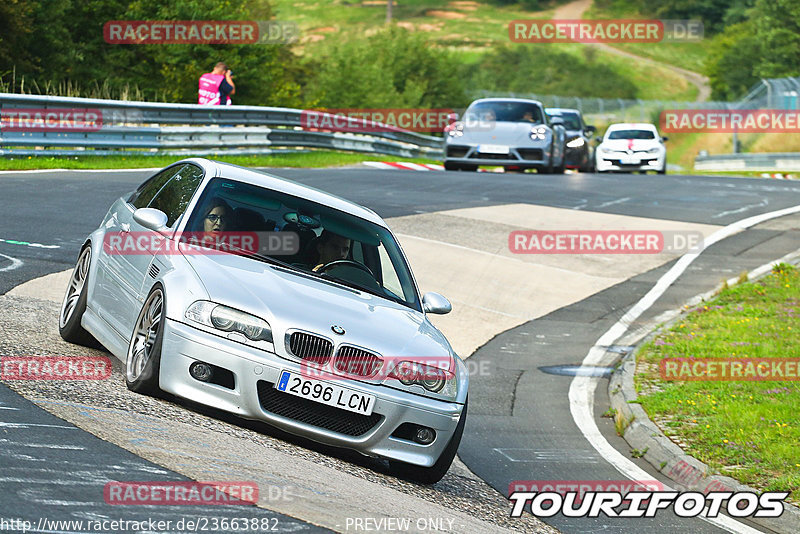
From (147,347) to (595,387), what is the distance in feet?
17.2

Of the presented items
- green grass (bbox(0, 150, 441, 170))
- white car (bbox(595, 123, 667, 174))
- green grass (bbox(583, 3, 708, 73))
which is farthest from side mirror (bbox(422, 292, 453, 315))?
green grass (bbox(583, 3, 708, 73))

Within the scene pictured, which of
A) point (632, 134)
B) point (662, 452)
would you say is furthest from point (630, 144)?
point (662, 452)

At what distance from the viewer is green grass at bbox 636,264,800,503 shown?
7.91m

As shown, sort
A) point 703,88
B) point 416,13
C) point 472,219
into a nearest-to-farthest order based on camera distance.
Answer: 1. point 472,219
2. point 703,88
3. point 416,13

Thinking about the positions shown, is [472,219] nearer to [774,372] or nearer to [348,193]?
[348,193]

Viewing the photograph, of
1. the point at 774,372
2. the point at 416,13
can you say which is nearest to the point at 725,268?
the point at 774,372

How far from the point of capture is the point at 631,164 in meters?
31.8

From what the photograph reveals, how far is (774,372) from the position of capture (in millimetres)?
10406

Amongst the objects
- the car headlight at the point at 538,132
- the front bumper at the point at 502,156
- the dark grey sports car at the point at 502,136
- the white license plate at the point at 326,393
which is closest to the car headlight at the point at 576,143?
the dark grey sports car at the point at 502,136

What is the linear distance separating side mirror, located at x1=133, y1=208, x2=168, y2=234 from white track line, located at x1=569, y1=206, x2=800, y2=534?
3.58 meters

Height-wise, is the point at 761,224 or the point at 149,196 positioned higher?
the point at 149,196

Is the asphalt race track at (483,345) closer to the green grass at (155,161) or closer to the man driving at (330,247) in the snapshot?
the green grass at (155,161)

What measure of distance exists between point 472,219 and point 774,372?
797 centimetres

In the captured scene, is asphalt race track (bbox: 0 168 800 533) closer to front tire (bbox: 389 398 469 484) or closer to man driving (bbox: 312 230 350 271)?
front tire (bbox: 389 398 469 484)
